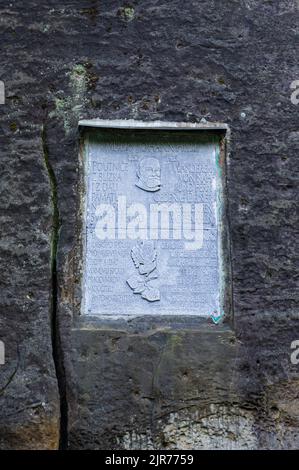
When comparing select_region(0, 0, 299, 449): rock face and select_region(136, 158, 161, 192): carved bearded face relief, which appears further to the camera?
select_region(136, 158, 161, 192): carved bearded face relief

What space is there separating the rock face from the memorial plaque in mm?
80

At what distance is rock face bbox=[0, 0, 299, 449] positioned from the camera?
116 inches

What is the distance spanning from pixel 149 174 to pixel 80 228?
39 cm

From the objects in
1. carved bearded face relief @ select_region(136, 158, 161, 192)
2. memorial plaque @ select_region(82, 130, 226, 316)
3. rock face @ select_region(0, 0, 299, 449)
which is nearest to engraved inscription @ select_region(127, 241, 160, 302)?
memorial plaque @ select_region(82, 130, 226, 316)

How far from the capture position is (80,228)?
3.15m

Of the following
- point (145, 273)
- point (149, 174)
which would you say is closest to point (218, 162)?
point (149, 174)

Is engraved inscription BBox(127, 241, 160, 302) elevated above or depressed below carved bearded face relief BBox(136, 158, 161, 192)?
below

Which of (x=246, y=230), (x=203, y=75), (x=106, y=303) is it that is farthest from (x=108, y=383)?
(x=203, y=75)

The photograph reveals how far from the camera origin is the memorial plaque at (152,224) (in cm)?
312

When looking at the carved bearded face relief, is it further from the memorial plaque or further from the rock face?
the rock face

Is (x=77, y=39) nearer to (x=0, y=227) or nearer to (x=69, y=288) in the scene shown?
(x=0, y=227)

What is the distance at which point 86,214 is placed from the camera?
317 centimetres
